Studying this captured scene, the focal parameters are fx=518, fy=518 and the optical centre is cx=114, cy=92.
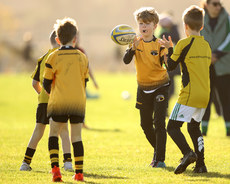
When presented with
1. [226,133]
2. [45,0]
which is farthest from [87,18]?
[226,133]

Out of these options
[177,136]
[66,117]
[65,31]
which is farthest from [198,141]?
[65,31]

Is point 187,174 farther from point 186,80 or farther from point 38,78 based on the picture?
point 38,78

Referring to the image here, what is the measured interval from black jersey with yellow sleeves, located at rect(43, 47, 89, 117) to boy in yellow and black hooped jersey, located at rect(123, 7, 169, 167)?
1.20m

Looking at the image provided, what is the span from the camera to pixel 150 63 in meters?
6.78

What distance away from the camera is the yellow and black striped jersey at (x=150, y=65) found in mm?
6758

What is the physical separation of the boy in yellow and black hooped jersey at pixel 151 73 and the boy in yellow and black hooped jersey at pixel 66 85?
117 centimetres

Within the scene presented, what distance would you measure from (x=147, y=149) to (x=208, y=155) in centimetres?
123

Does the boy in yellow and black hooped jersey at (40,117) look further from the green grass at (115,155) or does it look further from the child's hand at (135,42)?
the child's hand at (135,42)

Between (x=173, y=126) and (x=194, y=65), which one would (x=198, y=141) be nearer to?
(x=173, y=126)

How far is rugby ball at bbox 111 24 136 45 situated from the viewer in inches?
272

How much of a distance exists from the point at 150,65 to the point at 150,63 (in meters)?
0.03

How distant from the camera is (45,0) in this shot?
15788 centimetres

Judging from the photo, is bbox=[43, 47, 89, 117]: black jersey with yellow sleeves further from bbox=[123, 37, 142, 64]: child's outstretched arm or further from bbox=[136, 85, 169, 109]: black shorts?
bbox=[136, 85, 169, 109]: black shorts

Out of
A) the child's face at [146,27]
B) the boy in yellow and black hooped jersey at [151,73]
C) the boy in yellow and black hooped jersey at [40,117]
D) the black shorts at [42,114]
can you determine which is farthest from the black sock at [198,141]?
the black shorts at [42,114]
